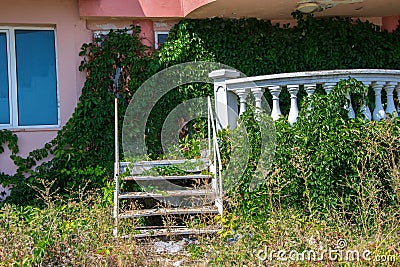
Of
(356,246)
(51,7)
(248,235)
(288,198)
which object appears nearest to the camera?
(356,246)

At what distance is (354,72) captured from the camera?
5.50 metres

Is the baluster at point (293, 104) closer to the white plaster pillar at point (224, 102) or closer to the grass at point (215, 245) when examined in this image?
the white plaster pillar at point (224, 102)

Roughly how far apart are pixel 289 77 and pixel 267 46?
252 cm

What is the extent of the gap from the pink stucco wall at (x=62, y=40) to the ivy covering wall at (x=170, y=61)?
0.16 meters

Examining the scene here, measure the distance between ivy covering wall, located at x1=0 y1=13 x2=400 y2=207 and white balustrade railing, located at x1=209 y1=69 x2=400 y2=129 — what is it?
1633mm

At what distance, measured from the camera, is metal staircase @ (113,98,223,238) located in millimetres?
5398

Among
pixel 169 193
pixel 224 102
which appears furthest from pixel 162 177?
pixel 224 102

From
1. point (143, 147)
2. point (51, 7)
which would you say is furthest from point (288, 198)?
point (51, 7)

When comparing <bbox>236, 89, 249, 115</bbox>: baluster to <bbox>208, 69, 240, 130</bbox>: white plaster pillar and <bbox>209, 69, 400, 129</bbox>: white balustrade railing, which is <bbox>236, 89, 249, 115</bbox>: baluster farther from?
<bbox>208, 69, 240, 130</bbox>: white plaster pillar

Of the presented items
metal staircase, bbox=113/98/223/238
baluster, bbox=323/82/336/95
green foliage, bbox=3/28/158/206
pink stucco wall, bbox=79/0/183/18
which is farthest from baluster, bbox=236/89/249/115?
pink stucco wall, bbox=79/0/183/18

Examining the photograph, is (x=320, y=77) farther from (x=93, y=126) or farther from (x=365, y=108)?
(x=93, y=126)

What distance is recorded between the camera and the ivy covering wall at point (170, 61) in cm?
708

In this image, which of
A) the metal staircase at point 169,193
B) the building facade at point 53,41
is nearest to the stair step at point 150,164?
the metal staircase at point 169,193

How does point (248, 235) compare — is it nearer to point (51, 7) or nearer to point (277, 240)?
point (277, 240)
